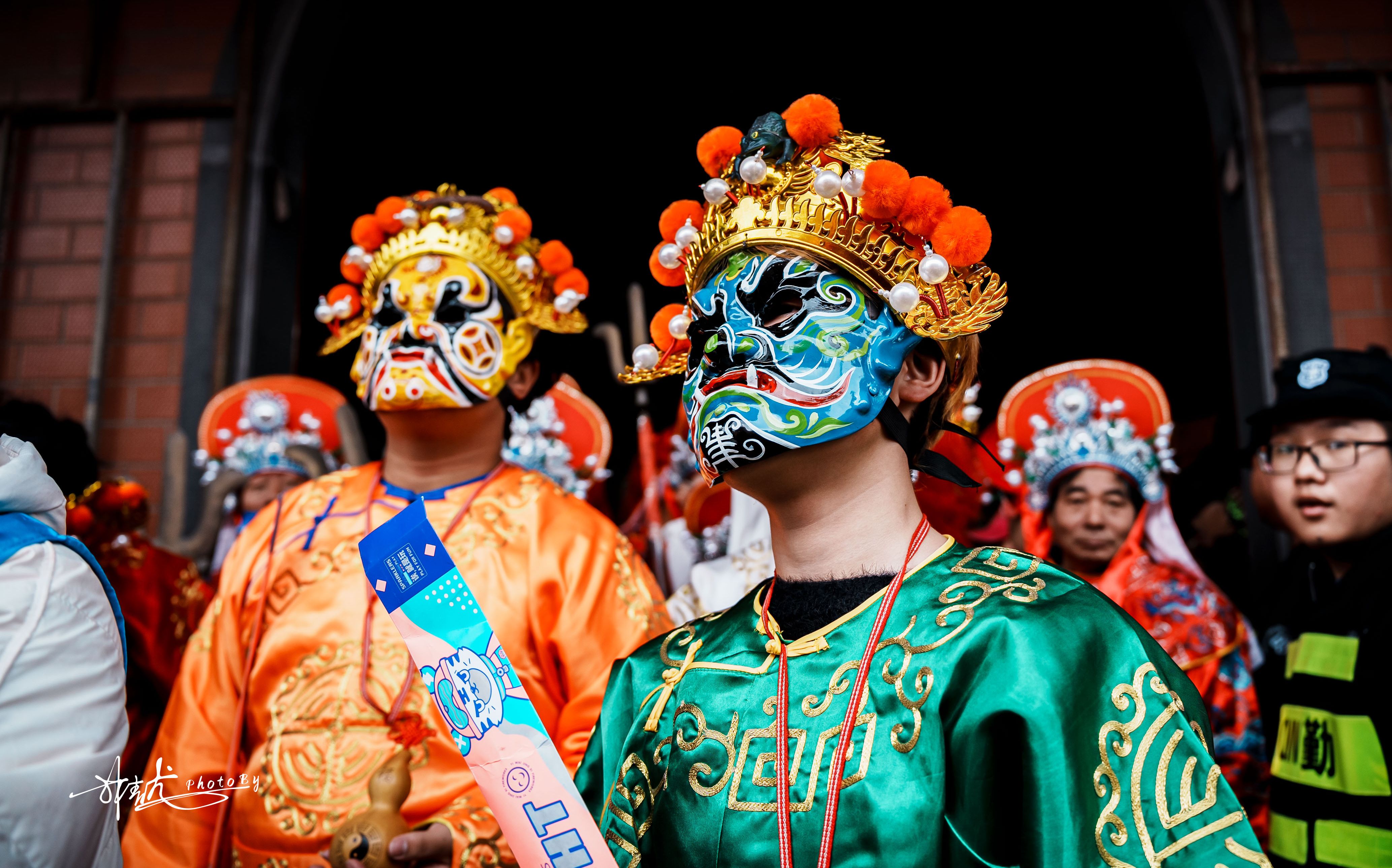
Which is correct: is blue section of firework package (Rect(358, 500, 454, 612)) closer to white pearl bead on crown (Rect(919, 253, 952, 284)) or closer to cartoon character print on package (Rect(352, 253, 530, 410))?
white pearl bead on crown (Rect(919, 253, 952, 284))

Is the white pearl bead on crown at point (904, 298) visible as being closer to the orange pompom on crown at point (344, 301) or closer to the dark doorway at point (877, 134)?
the orange pompom on crown at point (344, 301)

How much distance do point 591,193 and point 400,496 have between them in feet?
19.5

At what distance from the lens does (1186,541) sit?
21.7ft

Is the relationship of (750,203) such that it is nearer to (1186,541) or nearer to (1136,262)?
(1186,541)

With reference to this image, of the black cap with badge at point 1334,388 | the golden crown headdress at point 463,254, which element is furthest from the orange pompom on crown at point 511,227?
the black cap with badge at point 1334,388

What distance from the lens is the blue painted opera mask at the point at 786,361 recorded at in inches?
74.3

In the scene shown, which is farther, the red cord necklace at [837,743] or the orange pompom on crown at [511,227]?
the orange pompom on crown at [511,227]

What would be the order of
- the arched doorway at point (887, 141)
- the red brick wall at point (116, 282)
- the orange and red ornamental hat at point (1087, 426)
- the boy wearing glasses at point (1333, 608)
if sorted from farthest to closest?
the arched doorway at point (887, 141) < the red brick wall at point (116, 282) < the orange and red ornamental hat at point (1087, 426) < the boy wearing glasses at point (1333, 608)

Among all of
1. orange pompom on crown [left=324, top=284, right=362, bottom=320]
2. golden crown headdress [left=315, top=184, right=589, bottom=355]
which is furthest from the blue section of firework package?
orange pompom on crown [left=324, top=284, right=362, bottom=320]

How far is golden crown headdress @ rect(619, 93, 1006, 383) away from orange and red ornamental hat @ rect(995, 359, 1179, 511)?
2.90m

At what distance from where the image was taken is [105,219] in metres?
5.41

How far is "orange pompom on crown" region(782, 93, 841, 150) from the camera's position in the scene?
81.6 inches

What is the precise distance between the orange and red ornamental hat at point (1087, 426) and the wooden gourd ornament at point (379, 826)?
330 centimetres

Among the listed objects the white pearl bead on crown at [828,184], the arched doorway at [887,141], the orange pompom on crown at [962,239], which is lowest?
the orange pompom on crown at [962,239]
